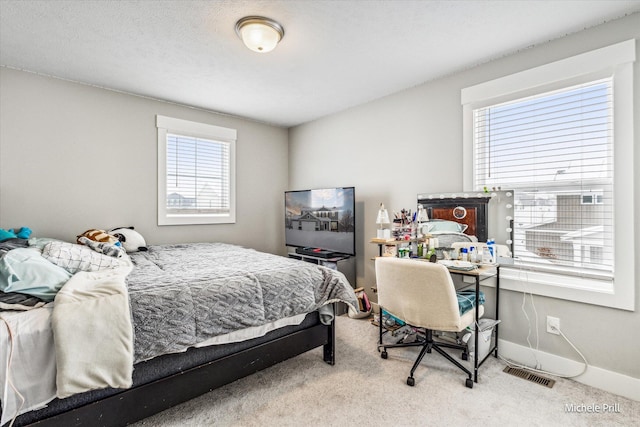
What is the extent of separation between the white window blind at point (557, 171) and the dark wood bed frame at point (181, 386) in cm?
193

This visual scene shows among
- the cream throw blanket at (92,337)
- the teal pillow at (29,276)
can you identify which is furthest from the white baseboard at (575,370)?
the teal pillow at (29,276)

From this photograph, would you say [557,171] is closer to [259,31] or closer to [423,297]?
[423,297]

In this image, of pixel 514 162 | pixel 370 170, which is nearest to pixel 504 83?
pixel 514 162

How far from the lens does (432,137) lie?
9.99 feet

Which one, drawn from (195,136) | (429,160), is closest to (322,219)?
(429,160)

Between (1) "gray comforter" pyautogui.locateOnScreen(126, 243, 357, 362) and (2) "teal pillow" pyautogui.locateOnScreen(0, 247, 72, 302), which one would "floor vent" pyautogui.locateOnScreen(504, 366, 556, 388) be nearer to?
(1) "gray comforter" pyautogui.locateOnScreen(126, 243, 357, 362)

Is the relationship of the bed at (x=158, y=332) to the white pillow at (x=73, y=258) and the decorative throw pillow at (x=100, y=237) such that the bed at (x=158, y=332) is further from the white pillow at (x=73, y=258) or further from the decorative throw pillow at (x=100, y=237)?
the decorative throw pillow at (x=100, y=237)

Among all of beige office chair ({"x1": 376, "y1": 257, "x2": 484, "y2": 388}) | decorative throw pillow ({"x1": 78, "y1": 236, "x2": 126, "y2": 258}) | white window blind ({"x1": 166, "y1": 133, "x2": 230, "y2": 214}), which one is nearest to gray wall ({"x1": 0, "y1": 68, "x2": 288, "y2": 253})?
white window blind ({"x1": 166, "y1": 133, "x2": 230, "y2": 214})

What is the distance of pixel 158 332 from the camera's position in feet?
5.04

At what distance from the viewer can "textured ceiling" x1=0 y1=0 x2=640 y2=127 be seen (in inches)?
76.3

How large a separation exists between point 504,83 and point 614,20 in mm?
697

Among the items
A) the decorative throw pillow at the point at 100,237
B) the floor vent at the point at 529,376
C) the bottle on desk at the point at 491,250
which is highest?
the decorative throw pillow at the point at 100,237

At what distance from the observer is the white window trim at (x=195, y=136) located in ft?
11.8

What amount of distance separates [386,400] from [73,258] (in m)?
2.12
